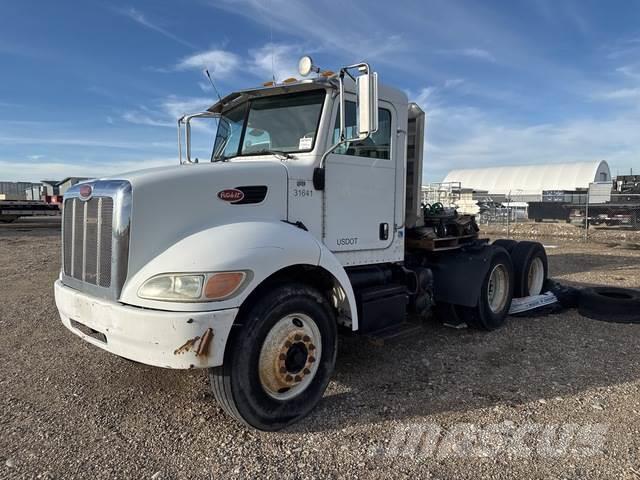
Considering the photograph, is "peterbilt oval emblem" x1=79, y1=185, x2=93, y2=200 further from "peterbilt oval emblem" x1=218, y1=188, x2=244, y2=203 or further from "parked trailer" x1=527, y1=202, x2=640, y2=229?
"parked trailer" x1=527, y1=202, x2=640, y2=229

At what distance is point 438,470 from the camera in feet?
9.68

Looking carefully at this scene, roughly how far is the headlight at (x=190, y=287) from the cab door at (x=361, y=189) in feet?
4.30

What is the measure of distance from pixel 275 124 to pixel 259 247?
155cm

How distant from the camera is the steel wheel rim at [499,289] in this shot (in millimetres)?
6215

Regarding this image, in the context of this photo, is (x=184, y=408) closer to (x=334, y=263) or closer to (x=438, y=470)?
(x=334, y=263)

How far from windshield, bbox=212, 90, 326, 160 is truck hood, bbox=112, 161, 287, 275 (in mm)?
463

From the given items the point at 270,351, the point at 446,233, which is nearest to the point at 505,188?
the point at 446,233

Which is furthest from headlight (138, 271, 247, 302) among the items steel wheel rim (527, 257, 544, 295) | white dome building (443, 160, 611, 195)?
white dome building (443, 160, 611, 195)

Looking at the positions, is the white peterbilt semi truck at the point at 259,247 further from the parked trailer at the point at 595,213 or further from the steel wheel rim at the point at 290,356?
the parked trailer at the point at 595,213

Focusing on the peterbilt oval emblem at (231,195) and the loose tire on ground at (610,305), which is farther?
the loose tire on ground at (610,305)

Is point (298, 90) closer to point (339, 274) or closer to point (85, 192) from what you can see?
point (339, 274)

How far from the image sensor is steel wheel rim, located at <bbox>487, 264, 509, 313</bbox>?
20.4 ft

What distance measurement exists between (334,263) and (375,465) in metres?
1.47

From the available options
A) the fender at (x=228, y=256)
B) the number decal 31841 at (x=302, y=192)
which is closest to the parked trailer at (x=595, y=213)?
the number decal 31841 at (x=302, y=192)
